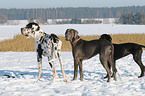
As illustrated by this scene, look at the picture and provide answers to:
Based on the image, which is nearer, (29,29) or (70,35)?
(70,35)

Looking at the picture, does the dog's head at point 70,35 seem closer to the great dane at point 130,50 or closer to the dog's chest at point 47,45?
the dog's chest at point 47,45

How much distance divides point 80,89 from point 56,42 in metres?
1.58

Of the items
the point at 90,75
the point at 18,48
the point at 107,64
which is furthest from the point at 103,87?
the point at 18,48

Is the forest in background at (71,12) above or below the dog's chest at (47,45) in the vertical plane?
above

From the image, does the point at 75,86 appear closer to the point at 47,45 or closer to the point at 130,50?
the point at 47,45

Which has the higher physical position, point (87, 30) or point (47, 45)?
point (87, 30)

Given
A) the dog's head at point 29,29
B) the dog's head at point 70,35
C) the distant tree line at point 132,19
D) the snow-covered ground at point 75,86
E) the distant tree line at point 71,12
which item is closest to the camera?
the snow-covered ground at point 75,86

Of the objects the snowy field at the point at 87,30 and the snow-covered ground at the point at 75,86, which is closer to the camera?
the snow-covered ground at the point at 75,86

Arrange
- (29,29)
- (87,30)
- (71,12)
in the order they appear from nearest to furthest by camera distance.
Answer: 1. (29,29)
2. (87,30)
3. (71,12)

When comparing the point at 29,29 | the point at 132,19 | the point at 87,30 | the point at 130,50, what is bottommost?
the point at 130,50

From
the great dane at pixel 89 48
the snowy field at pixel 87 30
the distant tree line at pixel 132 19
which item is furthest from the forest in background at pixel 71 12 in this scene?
the great dane at pixel 89 48

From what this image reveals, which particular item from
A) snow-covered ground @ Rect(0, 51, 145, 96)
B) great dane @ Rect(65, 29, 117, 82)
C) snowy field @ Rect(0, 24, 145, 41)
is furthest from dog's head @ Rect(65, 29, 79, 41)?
snowy field @ Rect(0, 24, 145, 41)

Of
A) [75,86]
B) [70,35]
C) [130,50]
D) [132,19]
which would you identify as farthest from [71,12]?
[75,86]

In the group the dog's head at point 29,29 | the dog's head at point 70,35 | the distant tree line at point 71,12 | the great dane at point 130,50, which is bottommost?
the great dane at point 130,50
